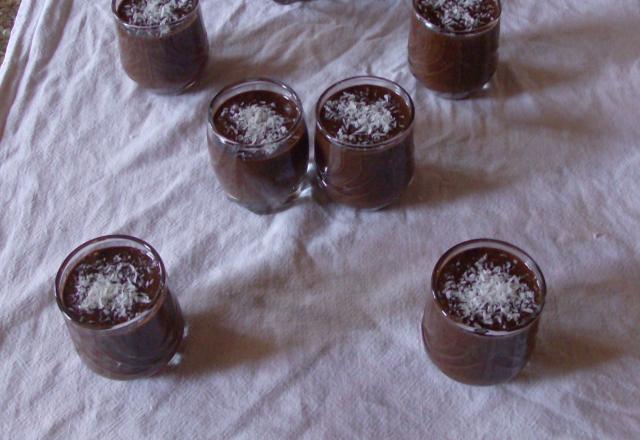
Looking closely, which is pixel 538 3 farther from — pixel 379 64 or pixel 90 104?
pixel 90 104

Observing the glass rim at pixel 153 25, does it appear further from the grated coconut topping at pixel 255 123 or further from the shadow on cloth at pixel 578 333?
the shadow on cloth at pixel 578 333

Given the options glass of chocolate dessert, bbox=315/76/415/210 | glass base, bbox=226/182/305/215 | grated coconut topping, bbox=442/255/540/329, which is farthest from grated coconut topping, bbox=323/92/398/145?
grated coconut topping, bbox=442/255/540/329

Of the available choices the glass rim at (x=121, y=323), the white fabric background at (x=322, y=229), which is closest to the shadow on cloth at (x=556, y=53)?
the white fabric background at (x=322, y=229)

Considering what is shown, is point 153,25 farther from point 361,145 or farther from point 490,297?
point 490,297

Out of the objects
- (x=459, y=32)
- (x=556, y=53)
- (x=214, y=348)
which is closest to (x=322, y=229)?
(x=214, y=348)

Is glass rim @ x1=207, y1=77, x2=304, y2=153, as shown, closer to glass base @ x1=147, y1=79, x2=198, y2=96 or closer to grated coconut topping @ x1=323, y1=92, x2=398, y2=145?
grated coconut topping @ x1=323, y1=92, x2=398, y2=145

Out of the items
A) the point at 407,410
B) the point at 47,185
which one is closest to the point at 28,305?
the point at 47,185
